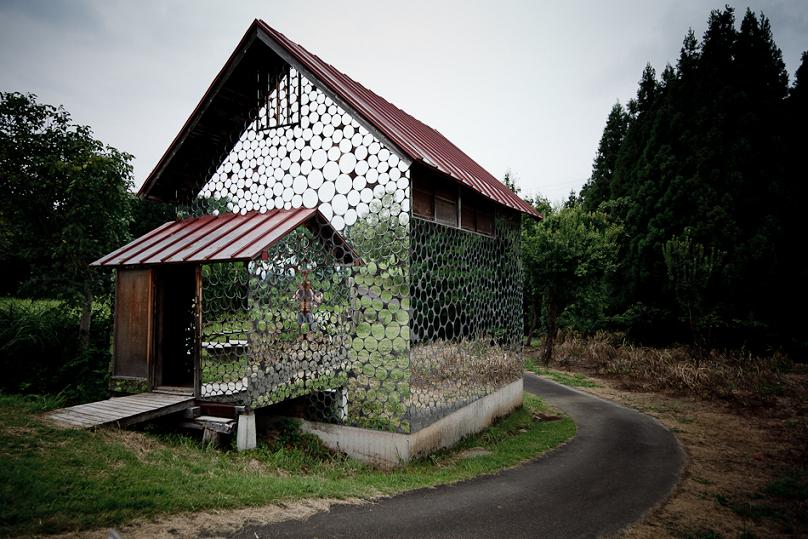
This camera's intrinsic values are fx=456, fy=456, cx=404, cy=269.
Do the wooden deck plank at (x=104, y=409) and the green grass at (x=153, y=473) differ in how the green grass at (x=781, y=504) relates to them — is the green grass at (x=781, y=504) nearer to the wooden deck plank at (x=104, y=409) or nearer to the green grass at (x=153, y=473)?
the green grass at (x=153, y=473)

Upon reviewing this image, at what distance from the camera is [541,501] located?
6344 millimetres

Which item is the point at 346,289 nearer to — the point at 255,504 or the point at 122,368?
the point at 255,504

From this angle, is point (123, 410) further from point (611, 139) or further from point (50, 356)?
point (611, 139)

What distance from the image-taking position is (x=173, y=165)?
9477 mm

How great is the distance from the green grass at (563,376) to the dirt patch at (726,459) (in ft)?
2.45

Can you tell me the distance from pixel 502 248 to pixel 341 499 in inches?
305

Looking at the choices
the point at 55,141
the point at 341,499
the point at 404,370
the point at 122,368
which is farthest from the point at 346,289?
the point at 55,141

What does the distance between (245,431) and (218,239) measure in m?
3.30

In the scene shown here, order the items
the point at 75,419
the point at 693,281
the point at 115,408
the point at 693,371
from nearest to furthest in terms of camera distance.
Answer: the point at 75,419
the point at 115,408
the point at 693,371
the point at 693,281

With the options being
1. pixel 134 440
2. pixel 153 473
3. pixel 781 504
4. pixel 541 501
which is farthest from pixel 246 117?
pixel 781 504

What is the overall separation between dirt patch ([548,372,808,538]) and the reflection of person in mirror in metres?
5.57

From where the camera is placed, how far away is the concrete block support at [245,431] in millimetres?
7344

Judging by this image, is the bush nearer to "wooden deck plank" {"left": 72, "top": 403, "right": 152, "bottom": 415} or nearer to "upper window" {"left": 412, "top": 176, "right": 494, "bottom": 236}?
"wooden deck plank" {"left": 72, "top": 403, "right": 152, "bottom": 415}

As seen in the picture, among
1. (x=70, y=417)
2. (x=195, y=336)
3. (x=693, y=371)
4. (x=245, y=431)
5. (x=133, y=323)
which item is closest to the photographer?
(x=70, y=417)
